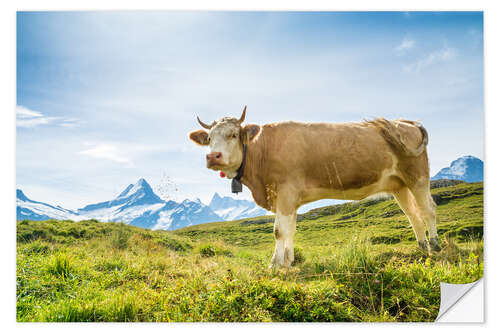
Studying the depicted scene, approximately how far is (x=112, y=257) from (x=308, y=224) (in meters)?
2.66

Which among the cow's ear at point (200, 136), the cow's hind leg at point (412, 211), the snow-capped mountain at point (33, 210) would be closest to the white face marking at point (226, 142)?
the cow's ear at point (200, 136)

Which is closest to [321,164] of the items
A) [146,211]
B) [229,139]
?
[229,139]

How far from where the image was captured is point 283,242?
4.15 meters

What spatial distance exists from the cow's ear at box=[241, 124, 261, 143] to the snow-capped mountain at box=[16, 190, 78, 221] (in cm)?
258

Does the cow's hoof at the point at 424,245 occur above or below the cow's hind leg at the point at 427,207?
below

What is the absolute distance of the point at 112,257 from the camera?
4332 millimetres

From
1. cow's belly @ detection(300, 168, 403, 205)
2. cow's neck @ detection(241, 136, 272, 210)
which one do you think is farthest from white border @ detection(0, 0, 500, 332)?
cow's neck @ detection(241, 136, 272, 210)

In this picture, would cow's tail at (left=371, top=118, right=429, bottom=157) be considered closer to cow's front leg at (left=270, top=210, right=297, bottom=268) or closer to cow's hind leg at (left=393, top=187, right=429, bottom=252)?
cow's hind leg at (left=393, top=187, right=429, bottom=252)

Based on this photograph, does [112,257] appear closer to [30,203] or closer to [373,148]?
[30,203]

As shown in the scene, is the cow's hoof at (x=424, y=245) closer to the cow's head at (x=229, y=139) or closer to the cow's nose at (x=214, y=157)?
the cow's head at (x=229, y=139)

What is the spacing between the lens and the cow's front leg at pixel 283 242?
412 centimetres

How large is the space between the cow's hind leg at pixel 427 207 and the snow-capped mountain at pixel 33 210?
187 inches

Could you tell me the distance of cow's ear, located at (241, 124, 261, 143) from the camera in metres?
Result: 4.36
